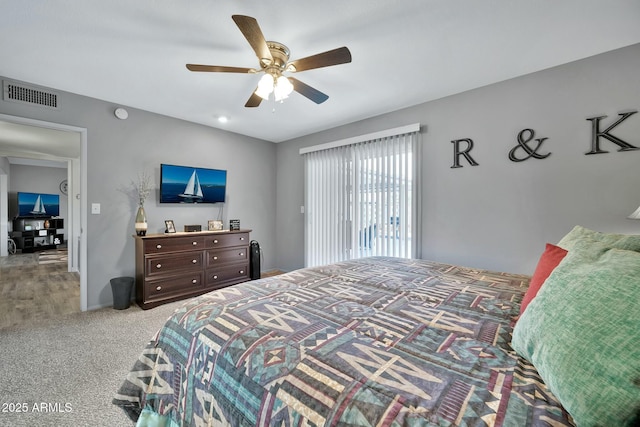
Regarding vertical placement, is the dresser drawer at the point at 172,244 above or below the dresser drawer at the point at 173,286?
above

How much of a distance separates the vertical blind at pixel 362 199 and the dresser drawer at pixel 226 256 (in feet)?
3.47

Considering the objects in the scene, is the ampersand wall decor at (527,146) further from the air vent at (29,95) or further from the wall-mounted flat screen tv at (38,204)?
the wall-mounted flat screen tv at (38,204)

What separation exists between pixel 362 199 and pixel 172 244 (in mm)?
2603

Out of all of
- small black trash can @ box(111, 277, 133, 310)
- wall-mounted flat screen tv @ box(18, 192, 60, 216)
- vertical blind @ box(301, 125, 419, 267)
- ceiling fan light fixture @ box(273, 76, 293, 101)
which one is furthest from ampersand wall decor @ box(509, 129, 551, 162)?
wall-mounted flat screen tv @ box(18, 192, 60, 216)

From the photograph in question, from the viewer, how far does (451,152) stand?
3082mm

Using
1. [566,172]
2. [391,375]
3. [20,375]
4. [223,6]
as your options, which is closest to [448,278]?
[391,375]

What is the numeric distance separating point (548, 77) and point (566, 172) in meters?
0.91

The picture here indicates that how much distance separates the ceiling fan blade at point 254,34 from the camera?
1495mm

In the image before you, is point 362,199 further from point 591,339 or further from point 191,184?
point 591,339

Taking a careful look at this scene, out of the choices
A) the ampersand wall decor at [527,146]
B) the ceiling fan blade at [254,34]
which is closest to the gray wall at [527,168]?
the ampersand wall decor at [527,146]

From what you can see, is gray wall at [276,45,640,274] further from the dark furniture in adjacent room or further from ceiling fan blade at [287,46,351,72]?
the dark furniture in adjacent room

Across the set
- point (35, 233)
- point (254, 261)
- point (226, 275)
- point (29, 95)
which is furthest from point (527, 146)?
point (35, 233)

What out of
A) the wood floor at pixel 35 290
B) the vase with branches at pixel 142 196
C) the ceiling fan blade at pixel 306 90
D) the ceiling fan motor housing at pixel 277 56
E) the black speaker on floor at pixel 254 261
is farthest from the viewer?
the black speaker on floor at pixel 254 261

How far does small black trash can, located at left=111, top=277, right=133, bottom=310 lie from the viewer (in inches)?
122
